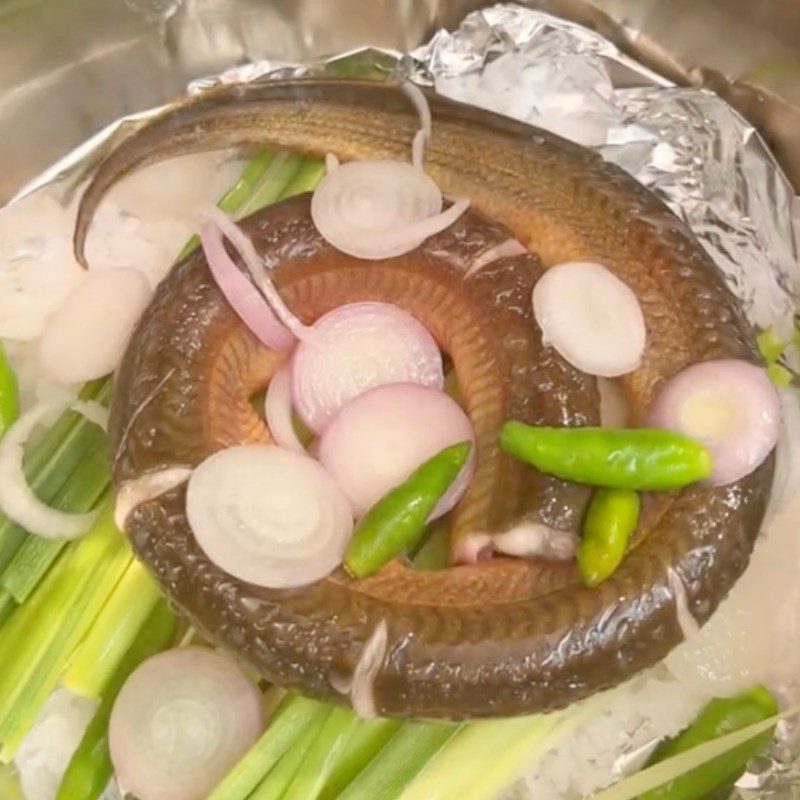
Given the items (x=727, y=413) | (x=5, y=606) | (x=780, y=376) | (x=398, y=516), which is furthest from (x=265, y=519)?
(x=780, y=376)

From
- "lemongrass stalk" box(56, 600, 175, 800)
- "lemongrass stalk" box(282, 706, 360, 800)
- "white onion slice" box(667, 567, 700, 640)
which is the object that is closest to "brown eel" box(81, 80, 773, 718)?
"white onion slice" box(667, 567, 700, 640)

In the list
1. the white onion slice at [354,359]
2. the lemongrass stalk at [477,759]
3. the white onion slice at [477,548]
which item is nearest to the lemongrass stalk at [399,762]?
the lemongrass stalk at [477,759]

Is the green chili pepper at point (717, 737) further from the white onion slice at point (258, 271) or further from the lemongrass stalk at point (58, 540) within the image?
the lemongrass stalk at point (58, 540)

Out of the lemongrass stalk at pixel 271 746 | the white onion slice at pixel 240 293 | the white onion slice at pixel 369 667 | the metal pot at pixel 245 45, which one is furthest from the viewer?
the metal pot at pixel 245 45

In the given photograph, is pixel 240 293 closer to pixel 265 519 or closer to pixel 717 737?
pixel 265 519

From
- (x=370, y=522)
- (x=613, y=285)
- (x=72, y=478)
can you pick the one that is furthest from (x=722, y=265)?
(x=72, y=478)

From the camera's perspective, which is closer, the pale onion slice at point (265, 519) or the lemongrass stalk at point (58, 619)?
the pale onion slice at point (265, 519)

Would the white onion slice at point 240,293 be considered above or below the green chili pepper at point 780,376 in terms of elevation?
above

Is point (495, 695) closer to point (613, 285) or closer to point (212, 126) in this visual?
point (613, 285)

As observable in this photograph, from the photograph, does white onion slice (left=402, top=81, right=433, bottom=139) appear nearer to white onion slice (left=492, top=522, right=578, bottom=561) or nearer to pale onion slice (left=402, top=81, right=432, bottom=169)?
pale onion slice (left=402, top=81, right=432, bottom=169)
